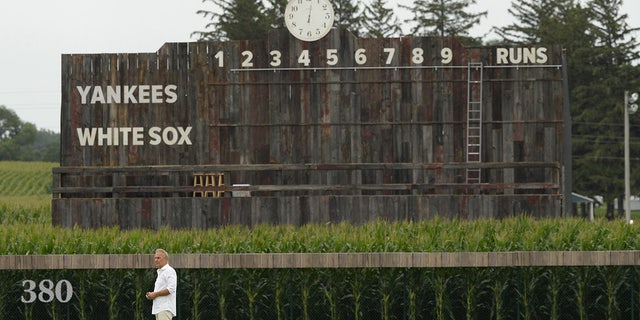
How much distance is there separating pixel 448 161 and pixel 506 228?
5706mm

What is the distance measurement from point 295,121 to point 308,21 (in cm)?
264

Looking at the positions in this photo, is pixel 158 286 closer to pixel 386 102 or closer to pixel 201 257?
pixel 201 257

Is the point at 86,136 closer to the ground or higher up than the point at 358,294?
higher up

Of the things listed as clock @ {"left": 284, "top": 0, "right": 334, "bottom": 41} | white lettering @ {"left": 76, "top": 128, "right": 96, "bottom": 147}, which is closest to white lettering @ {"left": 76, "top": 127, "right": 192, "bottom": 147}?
white lettering @ {"left": 76, "top": 128, "right": 96, "bottom": 147}

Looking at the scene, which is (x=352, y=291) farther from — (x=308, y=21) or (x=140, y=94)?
(x=140, y=94)

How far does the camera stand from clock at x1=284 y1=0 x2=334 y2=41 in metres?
31.3

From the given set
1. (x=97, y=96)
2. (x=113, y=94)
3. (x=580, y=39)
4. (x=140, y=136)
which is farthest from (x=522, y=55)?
(x=580, y=39)

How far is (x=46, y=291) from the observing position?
21.8 meters

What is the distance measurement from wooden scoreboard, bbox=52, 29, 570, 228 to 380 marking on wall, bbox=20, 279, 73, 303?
28.9ft

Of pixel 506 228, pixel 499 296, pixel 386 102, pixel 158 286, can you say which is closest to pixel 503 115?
pixel 386 102

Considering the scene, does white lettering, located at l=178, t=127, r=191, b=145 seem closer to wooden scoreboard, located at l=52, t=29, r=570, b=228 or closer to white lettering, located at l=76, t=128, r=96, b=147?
wooden scoreboard, located at l=52, t=29, r=570, b=228

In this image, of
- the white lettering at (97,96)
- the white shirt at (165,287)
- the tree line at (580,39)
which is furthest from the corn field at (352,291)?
the tree line at (580,39)

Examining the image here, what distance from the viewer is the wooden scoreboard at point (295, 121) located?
31031 millimetres

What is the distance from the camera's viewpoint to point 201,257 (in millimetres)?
20812
